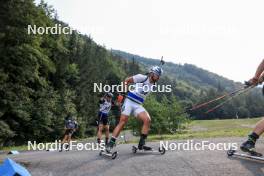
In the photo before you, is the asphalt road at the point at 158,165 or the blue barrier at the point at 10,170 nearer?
the blue barrier at the point at 10,170

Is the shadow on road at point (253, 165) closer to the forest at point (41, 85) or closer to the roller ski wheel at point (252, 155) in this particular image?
the roller ski wheel at point (252, 155)

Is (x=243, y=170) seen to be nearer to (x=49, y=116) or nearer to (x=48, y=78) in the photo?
(x=49, y=116)

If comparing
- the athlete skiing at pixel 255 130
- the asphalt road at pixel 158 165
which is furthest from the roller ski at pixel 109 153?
the athlete skiing at pixel 255 130

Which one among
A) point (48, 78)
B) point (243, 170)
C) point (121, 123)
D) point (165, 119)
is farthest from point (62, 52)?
point (243, 170)

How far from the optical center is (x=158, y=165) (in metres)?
9.42

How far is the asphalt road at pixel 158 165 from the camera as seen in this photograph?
8.36m

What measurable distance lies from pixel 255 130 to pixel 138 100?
4048 mm

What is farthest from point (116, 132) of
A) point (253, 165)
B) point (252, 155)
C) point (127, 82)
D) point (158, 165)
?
point (253, 165)

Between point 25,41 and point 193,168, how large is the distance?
129 ft

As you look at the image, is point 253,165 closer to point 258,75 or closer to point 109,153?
point 258,75

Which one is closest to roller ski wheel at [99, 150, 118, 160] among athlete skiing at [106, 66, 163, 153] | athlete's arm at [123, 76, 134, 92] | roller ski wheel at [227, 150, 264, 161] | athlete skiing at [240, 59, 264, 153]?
athlete skiing at [106, 66, 163, 153]

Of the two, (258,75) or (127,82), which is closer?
(258,75)

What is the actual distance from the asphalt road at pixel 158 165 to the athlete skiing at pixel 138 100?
2.25ft

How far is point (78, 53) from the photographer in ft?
287
